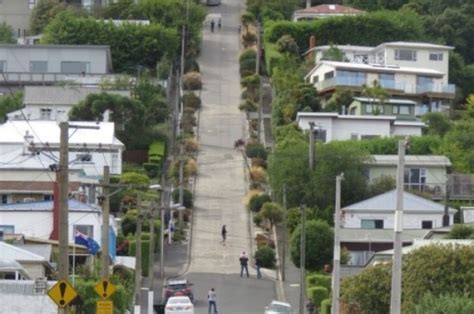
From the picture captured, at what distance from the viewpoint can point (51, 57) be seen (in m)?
115

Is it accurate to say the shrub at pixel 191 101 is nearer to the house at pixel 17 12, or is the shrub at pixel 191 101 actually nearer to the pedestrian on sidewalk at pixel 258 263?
the house at pixel 17 12

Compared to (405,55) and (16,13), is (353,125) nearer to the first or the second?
(405,55)

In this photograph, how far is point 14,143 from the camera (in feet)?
312

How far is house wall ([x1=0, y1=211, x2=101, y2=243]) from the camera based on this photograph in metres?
79.4

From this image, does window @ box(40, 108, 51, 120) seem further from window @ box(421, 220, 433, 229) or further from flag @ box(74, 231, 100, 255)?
flag @ box(74, 231, 100, 255)

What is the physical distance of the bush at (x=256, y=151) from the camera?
100188 mm

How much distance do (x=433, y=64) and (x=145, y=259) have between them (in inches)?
1738

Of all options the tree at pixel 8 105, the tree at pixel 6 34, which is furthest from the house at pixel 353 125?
the tree at pixel 6 34

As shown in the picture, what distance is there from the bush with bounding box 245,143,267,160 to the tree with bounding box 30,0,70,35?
30706mm

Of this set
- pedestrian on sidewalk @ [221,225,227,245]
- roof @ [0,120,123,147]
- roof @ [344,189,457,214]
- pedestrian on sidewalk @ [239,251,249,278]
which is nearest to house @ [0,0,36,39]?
roof @ [0,120,123,147]

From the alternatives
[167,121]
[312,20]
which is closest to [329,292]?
[167,121]

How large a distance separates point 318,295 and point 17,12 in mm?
64085

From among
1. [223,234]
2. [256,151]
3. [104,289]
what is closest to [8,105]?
[256,151]

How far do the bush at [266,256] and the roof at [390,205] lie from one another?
7.36 metres
